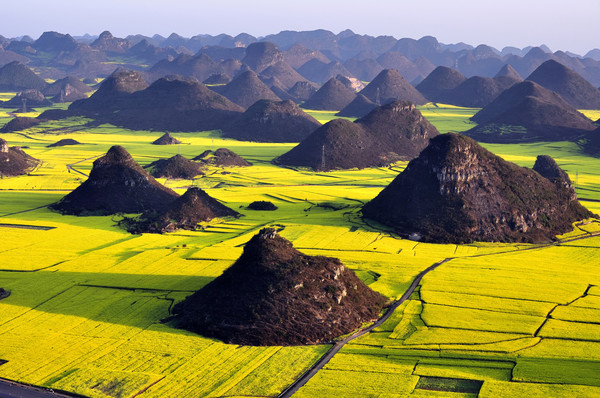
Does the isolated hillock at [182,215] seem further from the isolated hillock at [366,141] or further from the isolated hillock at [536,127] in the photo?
the isolated hillock at [536,127]

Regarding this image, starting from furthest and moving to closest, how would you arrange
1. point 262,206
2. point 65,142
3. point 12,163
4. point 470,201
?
point 65,142
point 12,163
point 262,206
point 470,201

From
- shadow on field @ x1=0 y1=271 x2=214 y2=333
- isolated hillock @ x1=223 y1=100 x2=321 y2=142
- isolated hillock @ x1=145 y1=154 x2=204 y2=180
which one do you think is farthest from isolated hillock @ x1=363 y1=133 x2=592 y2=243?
isolated hillock @ x1=223 y1=100 x2=321 y2=142

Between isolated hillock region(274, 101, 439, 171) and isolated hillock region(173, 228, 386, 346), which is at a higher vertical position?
isolated hillock region(274, 101, 439, 171)

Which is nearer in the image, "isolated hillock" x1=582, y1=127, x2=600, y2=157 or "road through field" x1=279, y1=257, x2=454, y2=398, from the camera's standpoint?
"road through field" x1=279, y1=257, x2=454, y2=398

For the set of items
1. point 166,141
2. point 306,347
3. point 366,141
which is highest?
point 366,141

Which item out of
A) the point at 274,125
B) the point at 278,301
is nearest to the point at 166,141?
the point at 274,125

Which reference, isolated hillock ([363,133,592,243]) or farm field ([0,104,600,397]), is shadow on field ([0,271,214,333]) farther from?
isolated hillock ([363,133,592,243])

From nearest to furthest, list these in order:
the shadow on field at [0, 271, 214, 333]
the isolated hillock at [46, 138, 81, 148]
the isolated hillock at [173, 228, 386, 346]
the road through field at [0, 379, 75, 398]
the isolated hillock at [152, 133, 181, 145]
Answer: the road through field at [0, 379, 75, 398] < the isolated hillock at [173, 228, 386, 346] < the shadow on field at [0, 271, 214, 333] < the isolated hillock at [46, 138, 81, 148] < the isolated hillock at [152, 133, 181, 145]

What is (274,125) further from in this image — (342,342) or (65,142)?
(342,342)
